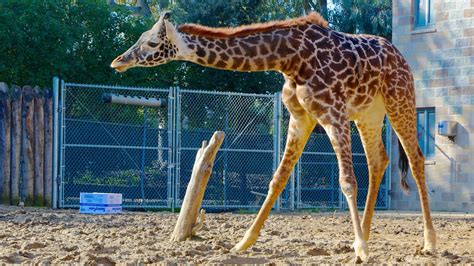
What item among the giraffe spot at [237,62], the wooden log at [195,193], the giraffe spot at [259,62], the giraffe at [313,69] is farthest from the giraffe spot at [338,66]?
the wooden log at [195,193]

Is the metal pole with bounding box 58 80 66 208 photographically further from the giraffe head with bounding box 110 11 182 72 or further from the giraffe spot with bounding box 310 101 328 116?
the giraffe spot with bounding box 310 101 328 116

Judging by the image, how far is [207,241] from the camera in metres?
9.37

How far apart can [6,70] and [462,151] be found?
11.4m

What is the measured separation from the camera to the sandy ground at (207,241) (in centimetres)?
782

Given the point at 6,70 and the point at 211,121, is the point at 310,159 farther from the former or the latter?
the point at 6,70

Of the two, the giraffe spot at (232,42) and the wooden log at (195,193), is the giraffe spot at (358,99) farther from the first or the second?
the wooden log at (195,193)

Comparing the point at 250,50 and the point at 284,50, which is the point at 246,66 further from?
the point at 284,50

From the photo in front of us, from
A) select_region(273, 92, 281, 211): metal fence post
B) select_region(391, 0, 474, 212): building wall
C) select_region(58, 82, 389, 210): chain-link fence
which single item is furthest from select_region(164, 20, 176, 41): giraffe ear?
select_region(391, 0, 474, 212): building wall

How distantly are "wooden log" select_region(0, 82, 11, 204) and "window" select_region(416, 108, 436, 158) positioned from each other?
9969 millimetres

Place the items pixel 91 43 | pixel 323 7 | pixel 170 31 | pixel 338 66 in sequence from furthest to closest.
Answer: pixel 323 7, pixel 91 43, pixel 338 66, pixel 170 31

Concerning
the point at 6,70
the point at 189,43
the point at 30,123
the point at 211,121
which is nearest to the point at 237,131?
the point at 211,121

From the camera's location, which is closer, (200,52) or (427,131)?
(200,52)

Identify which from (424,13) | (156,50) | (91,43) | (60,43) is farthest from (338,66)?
(91,43)

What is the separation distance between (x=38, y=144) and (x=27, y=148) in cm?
24
